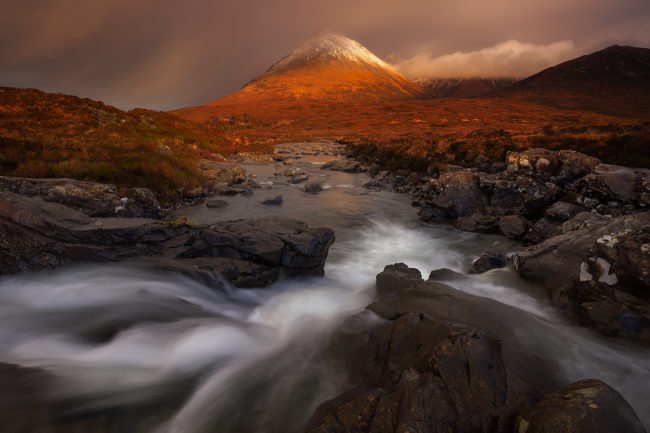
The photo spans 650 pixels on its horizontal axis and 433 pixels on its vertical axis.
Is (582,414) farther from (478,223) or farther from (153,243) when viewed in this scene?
(478,223)

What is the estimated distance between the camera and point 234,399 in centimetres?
407

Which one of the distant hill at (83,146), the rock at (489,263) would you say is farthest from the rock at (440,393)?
the distant hill at (83,146)

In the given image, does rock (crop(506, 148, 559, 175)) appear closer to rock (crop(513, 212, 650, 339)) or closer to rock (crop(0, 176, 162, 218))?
rock (crop(513, 212, 650, 339))

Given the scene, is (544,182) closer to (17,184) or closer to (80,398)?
(80,398)

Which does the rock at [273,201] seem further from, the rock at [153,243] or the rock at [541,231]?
the rock at [541,231]

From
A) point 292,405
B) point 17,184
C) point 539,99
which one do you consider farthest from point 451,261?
point 539,99

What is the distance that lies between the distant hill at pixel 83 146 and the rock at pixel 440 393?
12.7 meters

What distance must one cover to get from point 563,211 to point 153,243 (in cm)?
1224

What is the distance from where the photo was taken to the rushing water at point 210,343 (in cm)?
382

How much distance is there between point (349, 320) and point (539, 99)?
411 ft

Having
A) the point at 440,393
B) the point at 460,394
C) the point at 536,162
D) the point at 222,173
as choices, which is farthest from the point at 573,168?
the point at 222,173

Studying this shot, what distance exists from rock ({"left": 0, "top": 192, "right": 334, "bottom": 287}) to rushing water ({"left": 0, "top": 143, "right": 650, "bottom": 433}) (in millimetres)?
313

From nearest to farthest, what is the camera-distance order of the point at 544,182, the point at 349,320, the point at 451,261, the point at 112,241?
1. the point at 349,320
2. the point at 112,241
3. the point at 451,261
4. the point at 544,182

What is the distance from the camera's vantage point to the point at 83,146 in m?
13.4
